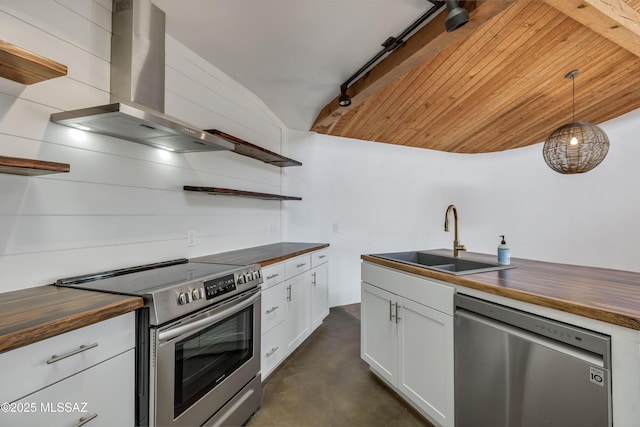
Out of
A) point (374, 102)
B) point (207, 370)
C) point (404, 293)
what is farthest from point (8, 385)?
point (374, 102)

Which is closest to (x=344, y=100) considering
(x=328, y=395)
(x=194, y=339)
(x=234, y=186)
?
(x=234, y=186)

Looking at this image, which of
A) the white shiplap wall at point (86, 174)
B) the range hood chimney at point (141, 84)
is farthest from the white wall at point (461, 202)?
the range hood chimney at point (141, 84)

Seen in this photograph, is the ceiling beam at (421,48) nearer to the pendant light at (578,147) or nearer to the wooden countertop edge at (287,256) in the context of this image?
the pendant light at (578,147)

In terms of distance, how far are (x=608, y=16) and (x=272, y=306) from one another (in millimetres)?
3133

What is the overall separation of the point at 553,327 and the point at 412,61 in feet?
6.28

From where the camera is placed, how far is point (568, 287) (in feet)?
4.46

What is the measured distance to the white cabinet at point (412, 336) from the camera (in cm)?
169

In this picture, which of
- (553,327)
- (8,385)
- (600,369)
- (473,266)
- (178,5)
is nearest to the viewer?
(8,385)

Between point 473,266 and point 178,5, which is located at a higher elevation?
point 178,5

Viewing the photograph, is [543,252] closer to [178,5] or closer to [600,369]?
[600,369]

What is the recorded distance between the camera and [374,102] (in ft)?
11.1

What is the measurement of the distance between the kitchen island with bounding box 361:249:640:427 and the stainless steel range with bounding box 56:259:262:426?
0.89m

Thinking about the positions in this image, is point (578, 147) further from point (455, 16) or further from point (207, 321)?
point (207, 321)

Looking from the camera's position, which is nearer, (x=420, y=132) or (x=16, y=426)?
(x=16, y=426)
